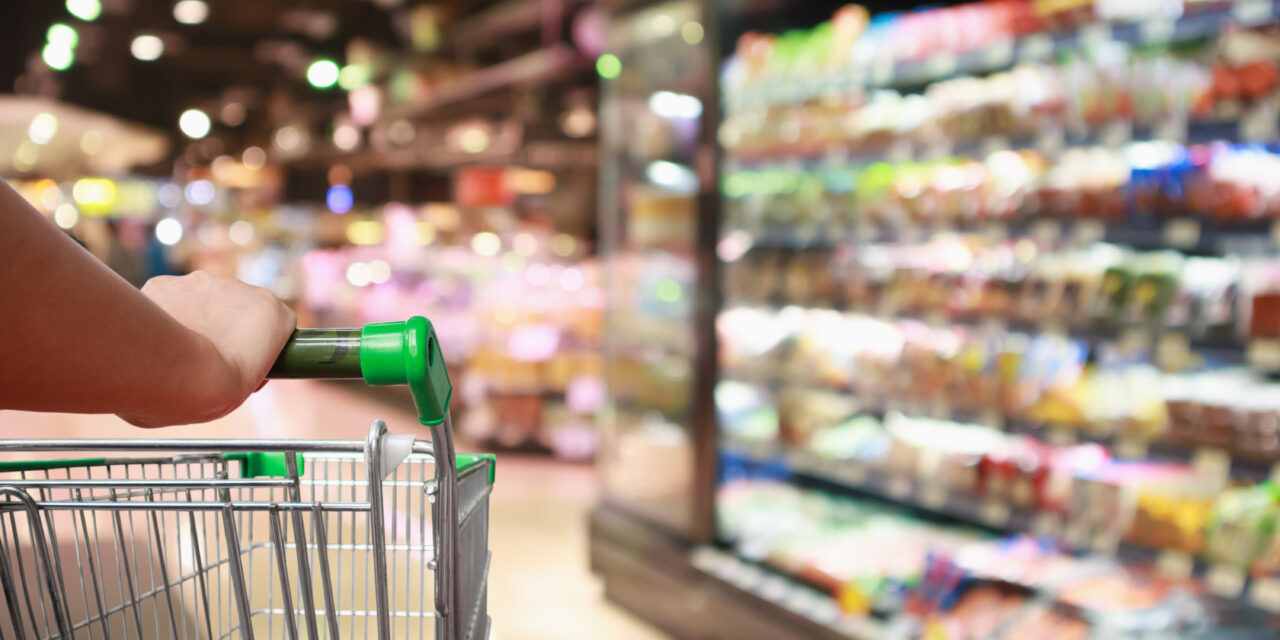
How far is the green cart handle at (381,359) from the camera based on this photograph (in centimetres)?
83

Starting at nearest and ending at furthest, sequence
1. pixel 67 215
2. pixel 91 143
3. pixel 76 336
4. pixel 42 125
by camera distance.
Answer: pixel 76 336 < pixel 42 125 < pixel 67 215 < pixel 91 143

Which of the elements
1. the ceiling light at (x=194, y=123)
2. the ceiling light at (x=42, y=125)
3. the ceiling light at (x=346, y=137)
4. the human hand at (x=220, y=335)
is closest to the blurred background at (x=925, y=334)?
the human hand at (x=220, y=335)

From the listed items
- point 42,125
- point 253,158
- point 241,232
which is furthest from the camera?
point 253,158

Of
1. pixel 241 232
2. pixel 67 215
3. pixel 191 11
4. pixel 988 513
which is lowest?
pixel 988 513

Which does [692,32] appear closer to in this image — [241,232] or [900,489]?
[900,489]

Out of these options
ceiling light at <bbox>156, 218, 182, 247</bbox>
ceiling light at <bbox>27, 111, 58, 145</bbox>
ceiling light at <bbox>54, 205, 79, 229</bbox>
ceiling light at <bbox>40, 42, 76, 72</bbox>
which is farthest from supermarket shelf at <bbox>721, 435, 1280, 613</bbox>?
ceiling light at <bbox>156, 218, 182, 247</bbox>

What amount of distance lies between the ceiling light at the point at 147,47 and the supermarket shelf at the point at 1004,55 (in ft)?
31.8

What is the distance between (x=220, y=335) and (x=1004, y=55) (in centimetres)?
228

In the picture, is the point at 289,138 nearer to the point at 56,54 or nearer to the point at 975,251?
the point at 56,54

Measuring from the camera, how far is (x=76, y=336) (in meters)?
0.68

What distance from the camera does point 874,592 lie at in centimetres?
294

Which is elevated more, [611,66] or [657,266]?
[611,66]

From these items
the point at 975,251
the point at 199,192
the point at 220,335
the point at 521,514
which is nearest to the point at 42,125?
the point at 199,192

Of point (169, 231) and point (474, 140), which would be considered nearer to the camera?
point (474, 140)
